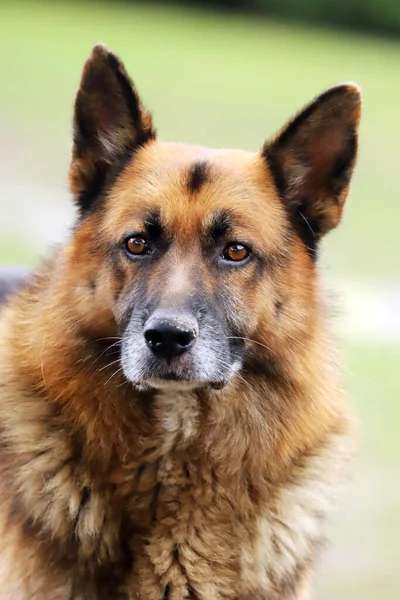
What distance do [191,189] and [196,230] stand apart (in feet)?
0.50

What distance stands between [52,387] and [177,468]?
0.49 m

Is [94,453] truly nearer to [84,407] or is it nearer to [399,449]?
[84,407]

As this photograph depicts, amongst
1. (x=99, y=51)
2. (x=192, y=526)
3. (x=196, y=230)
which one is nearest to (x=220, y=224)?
(x=196, y=230)

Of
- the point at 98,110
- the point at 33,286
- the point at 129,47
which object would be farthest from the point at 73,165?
the point at 129,47

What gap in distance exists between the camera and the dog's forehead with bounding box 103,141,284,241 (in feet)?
10.0

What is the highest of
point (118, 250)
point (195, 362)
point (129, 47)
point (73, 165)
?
point (129, 47)

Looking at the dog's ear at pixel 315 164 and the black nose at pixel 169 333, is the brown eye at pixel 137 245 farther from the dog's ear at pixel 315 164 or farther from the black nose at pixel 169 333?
the dog's ear at pixel 315 164

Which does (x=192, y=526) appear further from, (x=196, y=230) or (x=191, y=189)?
(x=191, y=189)

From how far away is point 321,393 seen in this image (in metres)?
3.26

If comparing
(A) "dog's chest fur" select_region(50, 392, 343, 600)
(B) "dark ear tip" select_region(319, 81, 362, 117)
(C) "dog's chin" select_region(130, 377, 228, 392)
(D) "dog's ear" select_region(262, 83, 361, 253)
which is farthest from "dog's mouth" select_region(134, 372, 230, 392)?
(B) "dark ear tip" select_region(319, 81, 362, 117)

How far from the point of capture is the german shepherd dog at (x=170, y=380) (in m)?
3.00

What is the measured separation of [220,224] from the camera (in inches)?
120

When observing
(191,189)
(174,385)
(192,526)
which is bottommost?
(192,526)

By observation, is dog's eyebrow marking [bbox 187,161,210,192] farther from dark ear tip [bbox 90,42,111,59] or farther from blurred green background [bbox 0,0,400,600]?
blurred green background [bbox 0,0,400,600]
